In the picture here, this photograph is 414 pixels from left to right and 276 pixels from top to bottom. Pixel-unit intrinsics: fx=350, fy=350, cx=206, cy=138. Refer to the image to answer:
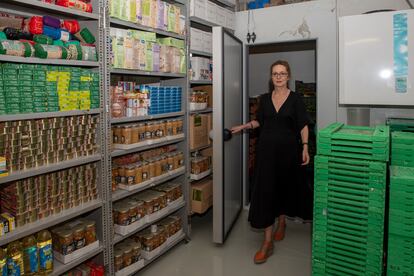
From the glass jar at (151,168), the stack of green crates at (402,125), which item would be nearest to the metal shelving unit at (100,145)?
the glass jar at (151,168)

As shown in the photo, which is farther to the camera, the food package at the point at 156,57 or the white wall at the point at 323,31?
the white wall at the point at 323,31

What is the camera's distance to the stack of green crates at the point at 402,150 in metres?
2.07

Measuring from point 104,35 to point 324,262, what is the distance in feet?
6.84

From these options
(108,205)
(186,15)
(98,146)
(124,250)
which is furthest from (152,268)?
(186,15)

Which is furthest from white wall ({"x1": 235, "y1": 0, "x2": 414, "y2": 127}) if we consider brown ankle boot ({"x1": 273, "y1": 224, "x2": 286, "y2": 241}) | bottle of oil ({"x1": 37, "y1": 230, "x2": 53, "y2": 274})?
bottle of oil ({"x1": 37, "y1": 230, "x2": 53, "y2": 274})

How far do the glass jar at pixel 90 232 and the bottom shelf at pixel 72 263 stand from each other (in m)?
0.08

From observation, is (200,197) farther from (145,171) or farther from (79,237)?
(79,237)

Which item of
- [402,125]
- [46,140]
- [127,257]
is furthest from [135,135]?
[402,125]

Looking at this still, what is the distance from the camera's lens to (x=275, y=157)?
10.3 feet

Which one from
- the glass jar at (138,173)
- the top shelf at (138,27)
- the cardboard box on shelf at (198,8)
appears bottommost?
the glass jar at (138,173)

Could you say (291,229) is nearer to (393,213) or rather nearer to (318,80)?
(318,80)

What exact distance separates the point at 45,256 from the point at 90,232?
0.38 meters

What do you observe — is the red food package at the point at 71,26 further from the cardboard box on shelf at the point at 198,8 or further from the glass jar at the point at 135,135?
the cardboard box on shelf at the point at 198,8

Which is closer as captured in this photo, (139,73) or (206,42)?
(139,73)
